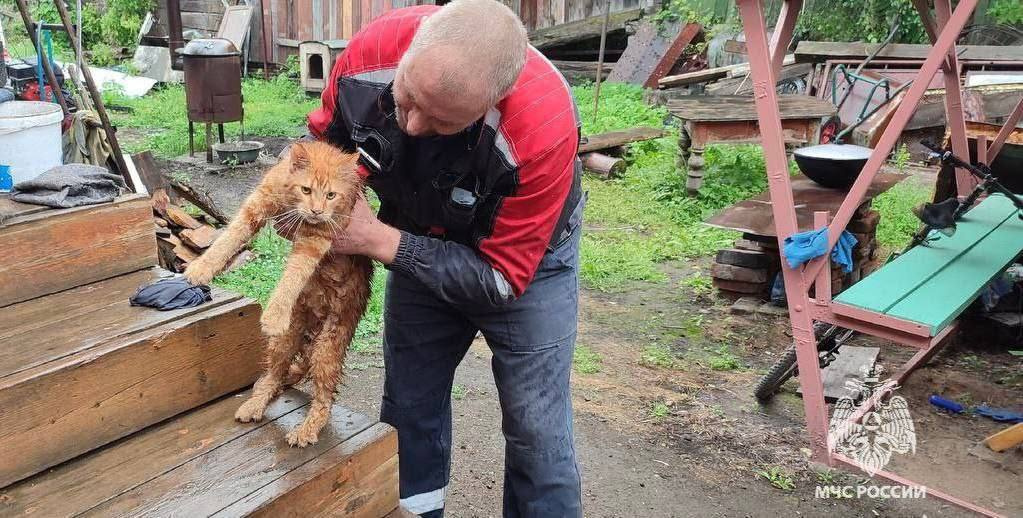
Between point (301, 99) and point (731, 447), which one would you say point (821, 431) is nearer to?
point (731, 447)

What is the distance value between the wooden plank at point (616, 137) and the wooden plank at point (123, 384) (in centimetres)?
721

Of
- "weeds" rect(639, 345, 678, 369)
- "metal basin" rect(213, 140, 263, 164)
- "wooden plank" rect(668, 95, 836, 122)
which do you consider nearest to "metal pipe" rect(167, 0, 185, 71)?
"metal basin" rect(213, 140, 263, 164)

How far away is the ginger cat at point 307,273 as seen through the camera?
196 cm

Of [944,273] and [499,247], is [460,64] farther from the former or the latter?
[944,273]

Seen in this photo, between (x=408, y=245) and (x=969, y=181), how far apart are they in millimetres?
4639

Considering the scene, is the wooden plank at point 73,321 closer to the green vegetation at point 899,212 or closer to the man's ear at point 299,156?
the man's ear at point 299,156

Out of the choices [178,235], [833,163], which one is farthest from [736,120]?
[178,235]

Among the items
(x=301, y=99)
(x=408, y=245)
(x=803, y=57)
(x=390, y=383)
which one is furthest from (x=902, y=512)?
(x=301, y=99)

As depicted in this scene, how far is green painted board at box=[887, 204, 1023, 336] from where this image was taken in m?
3.41

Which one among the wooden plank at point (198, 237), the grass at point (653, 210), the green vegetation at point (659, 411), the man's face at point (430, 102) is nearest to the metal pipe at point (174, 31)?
the grass at point (653, 210)

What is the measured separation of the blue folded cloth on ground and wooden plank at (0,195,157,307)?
0.81ft

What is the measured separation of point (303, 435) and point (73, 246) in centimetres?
102

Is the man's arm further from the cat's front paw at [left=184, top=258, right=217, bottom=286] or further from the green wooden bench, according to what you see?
the green wooden bench

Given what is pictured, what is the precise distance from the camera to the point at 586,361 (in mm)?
4949
